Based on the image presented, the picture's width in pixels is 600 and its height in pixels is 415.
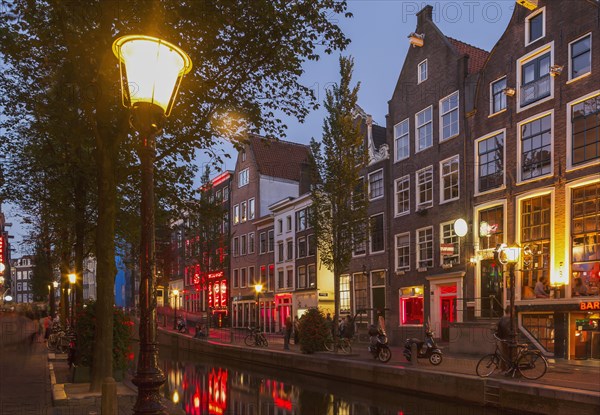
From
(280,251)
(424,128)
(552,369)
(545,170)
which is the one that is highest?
(424,128)

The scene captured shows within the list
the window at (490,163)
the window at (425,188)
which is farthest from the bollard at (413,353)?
the window at (425,188)

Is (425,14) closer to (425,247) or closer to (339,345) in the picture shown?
(425,247)

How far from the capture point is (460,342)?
23.1 metres

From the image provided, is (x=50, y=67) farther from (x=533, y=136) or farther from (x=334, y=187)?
(x=533, y=136)

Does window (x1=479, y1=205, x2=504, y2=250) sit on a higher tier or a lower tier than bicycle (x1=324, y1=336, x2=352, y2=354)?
higher

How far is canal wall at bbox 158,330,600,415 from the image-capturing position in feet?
41.4

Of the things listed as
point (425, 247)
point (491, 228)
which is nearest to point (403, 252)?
point (425, 247)

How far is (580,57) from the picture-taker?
72.9ft

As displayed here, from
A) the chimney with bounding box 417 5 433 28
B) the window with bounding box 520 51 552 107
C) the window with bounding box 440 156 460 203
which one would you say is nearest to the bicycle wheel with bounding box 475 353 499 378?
the window with bounding box 520 51 552 107

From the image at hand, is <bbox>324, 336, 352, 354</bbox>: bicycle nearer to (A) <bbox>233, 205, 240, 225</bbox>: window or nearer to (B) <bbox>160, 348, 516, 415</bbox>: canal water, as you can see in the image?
(B) <bbox>160, 348, 516, 415</bbox>: canal water

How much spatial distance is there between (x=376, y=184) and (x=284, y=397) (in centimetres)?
2133

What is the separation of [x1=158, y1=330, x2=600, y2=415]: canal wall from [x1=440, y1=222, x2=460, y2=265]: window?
886 centimetres

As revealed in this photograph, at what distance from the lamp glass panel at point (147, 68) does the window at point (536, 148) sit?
20.7 m

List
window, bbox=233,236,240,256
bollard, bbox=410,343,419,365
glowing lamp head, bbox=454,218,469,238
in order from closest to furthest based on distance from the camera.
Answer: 1. bollard, bbox=410,343,419,365
2. glowing lamp head, bbox=454,218,469,238
3. window, bbox=233,236,240,256
